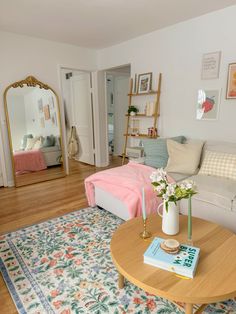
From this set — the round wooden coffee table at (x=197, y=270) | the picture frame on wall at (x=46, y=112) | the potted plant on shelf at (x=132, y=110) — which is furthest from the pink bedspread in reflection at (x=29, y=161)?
the round wooden coffee table at (x=197, y=270)

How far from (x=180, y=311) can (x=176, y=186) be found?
80cm

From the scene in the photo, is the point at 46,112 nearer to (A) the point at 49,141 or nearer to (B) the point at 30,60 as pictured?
(A) the point at 49,141

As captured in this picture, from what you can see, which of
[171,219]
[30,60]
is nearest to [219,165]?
[171,219]

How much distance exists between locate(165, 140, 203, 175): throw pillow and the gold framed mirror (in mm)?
2360

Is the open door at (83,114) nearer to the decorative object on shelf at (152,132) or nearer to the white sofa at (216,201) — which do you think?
the decorative object on shelf at (152,132)

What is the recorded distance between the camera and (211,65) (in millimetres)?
2975

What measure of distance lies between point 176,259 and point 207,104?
2.44 metres

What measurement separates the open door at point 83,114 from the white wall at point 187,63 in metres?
1.24

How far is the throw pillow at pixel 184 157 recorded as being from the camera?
2770 mm

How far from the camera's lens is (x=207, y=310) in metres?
1.41

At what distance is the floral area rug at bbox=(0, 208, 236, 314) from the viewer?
4.80ft

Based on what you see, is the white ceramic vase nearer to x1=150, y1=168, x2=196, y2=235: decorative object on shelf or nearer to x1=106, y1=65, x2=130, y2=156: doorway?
x1=150, y1=168, x2=196, y2=235: decorative object on shelf

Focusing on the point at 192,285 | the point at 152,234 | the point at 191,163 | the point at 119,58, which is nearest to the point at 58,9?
the point at 119,58

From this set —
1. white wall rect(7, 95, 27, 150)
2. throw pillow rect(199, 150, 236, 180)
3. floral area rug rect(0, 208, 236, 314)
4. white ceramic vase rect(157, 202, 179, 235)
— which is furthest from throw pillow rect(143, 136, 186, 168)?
white wall rect(7, 95, 27, 150)
